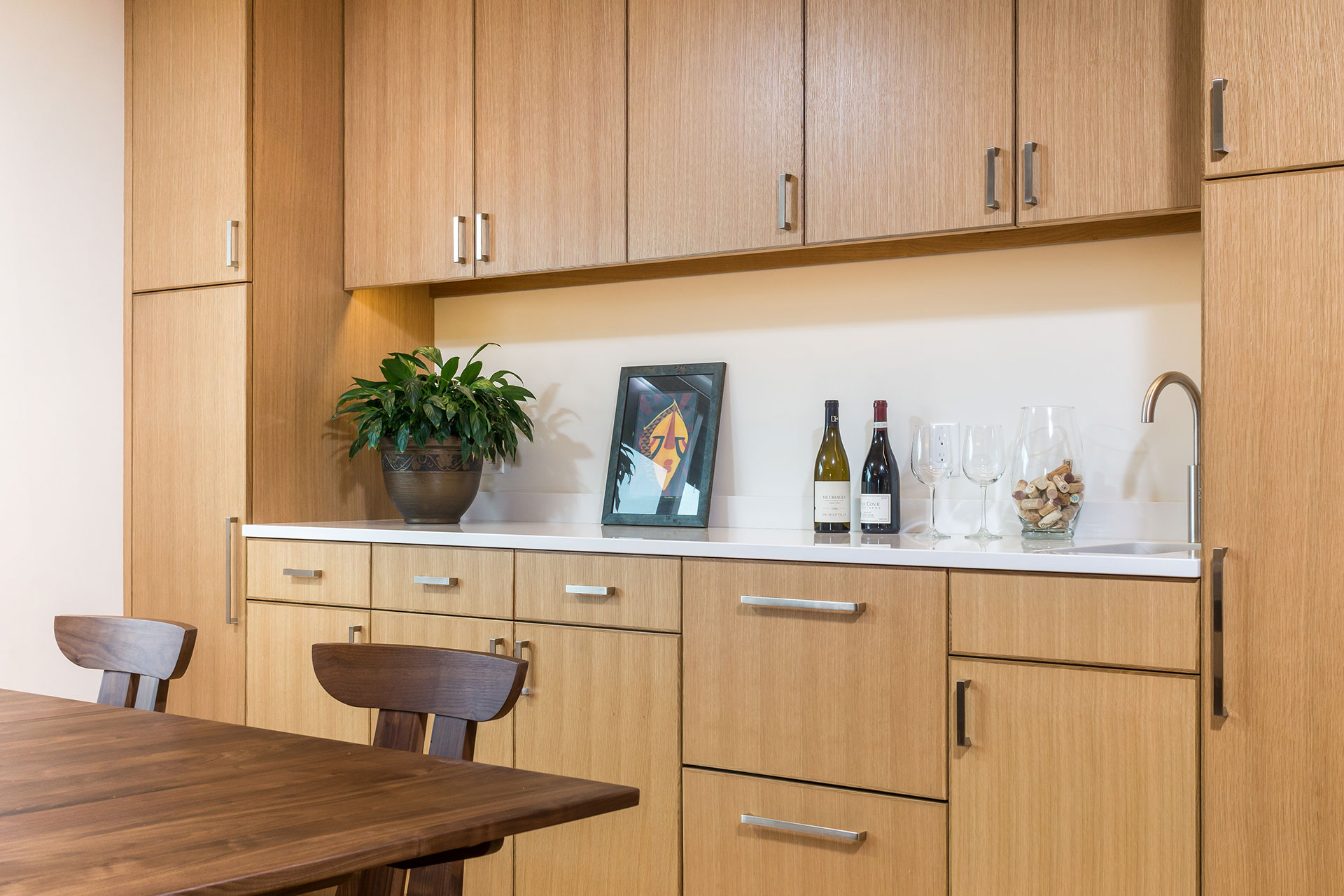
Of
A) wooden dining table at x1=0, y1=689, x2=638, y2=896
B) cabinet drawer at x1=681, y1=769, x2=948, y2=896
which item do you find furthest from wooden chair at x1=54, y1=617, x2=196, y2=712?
cabinet drawer at x1=681, y1=769, x2=948, y2=896

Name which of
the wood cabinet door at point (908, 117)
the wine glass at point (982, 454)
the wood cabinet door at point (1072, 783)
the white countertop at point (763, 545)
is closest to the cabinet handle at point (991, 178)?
the wood cabinet door at point (908, 117)

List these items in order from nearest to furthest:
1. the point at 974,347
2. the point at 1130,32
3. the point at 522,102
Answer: the point at 1130,32
the point at 974,347
the point at 522,102

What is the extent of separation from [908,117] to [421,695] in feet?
5.38

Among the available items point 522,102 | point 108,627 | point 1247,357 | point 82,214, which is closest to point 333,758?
point 108,627

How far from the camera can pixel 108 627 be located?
1.73m

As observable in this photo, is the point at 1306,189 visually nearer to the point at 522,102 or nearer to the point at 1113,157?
the point at 1113,157

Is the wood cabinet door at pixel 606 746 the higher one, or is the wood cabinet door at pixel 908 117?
the wood cabinet door at pixel 908 117

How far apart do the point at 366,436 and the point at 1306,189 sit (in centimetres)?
221

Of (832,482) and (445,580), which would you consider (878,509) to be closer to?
(832,482)

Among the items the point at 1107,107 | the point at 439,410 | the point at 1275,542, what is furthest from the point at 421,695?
the point at 1107,107

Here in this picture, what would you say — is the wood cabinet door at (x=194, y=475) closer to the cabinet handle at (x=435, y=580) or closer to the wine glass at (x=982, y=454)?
the cabinet handle at (x=435, y=580)

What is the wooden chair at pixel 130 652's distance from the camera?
163 cm

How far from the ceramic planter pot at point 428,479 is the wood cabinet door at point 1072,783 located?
1.49 metres

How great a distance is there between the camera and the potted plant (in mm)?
2871
